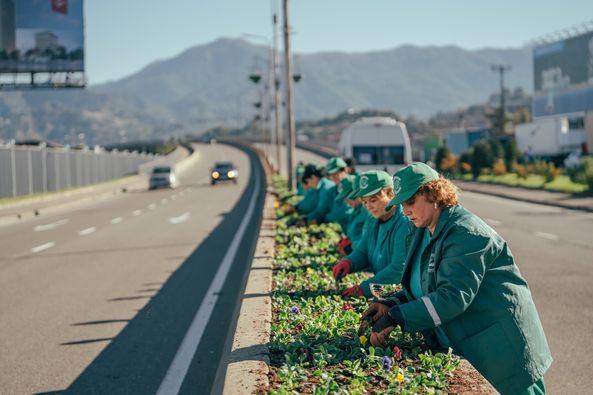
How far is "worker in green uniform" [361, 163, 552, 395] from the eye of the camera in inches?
155

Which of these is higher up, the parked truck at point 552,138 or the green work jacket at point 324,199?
the parked truck at point 552,138

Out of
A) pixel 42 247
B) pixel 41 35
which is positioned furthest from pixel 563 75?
pixel 42 247

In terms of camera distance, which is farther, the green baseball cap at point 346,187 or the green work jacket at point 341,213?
the green work jacket at point 341,213

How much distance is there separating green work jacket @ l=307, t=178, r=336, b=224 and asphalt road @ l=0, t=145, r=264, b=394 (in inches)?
58.7

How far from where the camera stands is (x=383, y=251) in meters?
6.54

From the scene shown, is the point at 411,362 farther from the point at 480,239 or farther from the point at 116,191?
the point at 116,191

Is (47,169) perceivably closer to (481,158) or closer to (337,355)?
(481,158)

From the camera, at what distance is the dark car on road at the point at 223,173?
58875 mm

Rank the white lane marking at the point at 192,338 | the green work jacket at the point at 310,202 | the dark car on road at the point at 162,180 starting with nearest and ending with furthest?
the white lane marking at the point at 192,338, the green work jacket at the point at 310,202, the dark car on road at the point at 162,180

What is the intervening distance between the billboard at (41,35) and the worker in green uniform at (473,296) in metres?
49.2

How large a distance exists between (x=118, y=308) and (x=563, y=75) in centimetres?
11736

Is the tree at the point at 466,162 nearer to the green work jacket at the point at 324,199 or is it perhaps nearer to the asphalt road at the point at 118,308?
the asphalt road at the point at 118,308

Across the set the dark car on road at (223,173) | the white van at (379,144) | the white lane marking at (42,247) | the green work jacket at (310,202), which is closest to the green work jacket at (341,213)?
the green work jacket at (310,202)

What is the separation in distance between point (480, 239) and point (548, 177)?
3535cm
